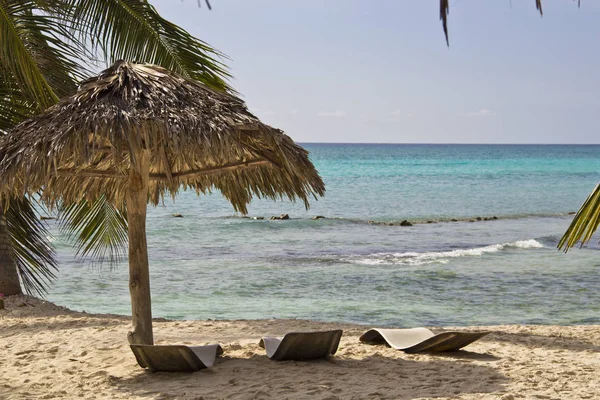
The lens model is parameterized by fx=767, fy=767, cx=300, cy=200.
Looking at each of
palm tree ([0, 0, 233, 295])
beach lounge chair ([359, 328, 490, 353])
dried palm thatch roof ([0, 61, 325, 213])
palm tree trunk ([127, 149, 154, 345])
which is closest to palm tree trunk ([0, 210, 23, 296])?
palm tree ([0, 0, 233, 295])

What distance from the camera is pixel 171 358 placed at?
493 cm

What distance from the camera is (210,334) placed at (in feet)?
22.7

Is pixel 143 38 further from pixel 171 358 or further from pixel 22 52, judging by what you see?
pixel 171 358

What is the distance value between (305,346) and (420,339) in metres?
0.99

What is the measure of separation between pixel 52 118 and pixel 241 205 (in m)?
1.88

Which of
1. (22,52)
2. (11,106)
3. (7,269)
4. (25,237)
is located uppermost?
(22,52)

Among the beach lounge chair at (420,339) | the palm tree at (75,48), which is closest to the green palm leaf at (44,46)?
the palm tree at (75,48)

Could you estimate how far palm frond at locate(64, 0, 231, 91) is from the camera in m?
7.75

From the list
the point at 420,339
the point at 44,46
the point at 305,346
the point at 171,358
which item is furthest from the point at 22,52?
the point at 420,339

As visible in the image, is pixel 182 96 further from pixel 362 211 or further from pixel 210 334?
pixel 362 211

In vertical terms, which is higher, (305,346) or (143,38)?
(143,38)

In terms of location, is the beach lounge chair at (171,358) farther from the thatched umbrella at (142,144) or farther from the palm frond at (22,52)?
the palm frond at (22,52)

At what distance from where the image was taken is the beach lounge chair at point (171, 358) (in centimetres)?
486

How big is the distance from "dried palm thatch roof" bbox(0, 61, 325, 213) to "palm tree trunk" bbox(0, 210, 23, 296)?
2714mm
